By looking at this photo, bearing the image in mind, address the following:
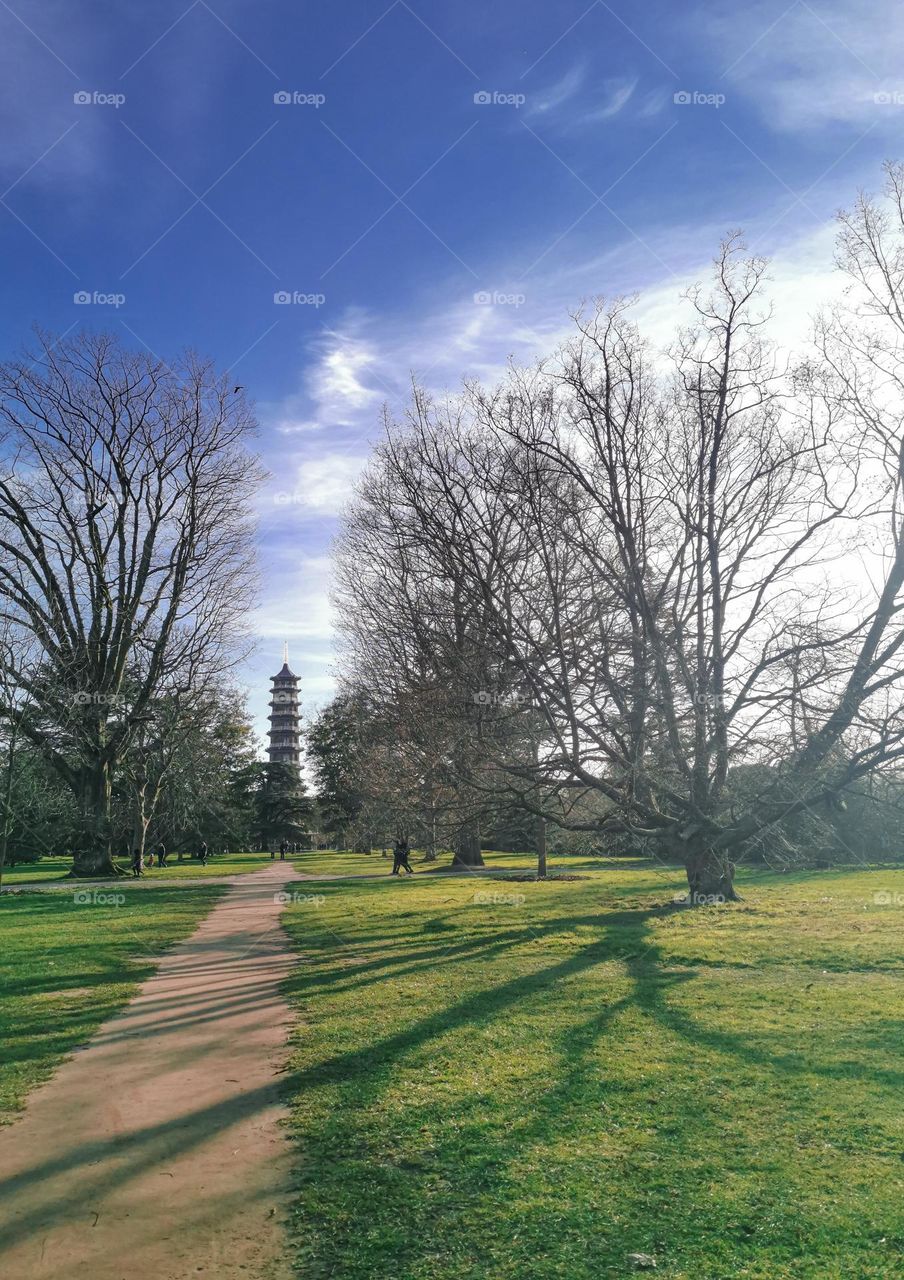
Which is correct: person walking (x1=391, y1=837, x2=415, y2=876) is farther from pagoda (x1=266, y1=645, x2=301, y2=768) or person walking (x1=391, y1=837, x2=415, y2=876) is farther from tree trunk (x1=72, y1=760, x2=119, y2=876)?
pagoda (x1=266, y1=645, x2=301, y2=768)

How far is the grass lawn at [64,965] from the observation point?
7.41 metres

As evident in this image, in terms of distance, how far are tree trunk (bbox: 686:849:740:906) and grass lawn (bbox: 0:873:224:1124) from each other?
32.5ft

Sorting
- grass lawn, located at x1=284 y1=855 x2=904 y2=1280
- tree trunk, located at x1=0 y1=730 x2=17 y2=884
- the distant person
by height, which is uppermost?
tree trunk, located at x1=0 y1=730 x2=17 y2=884

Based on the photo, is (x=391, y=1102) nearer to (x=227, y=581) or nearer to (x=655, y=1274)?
(x=655, y=1274)

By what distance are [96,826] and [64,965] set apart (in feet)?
64.9

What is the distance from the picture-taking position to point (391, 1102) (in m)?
6.04

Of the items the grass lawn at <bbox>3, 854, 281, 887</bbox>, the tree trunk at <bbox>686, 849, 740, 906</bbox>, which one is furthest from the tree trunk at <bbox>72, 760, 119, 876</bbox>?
the tree trunk at <bbox>686, 849, 740, 906</bbox>

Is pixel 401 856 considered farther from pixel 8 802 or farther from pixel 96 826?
pixel 8 802

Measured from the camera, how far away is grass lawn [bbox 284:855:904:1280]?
158 inches

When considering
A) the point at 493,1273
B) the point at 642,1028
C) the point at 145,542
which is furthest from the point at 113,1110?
the point at 145,542

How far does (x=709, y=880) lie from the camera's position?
58.0ft

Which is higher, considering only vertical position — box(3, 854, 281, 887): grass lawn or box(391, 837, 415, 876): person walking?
box(391, 837, 415, 876): person walking

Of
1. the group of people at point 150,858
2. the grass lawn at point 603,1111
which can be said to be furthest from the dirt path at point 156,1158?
the group of people at point 150,858

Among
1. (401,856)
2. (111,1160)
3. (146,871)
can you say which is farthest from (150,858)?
(111,1160)
